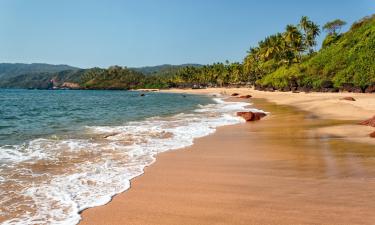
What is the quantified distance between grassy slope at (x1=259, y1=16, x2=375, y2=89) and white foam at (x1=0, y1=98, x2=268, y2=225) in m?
44.1

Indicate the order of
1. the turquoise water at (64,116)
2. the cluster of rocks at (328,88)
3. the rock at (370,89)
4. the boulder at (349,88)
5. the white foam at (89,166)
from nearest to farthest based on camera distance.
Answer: the white foam at (89,166)
the turquoise water at (64,116)
the rock at (370,89)
the cluster of rocks at (328,88)
the boulder at (349,88)

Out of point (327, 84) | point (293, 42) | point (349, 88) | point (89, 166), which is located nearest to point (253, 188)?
point (89, 166)

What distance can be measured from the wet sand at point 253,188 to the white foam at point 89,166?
0.43 meters

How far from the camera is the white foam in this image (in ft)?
23.0

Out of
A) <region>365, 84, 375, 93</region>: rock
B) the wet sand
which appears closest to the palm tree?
<region>365, 84, 375, 93</region>: rock

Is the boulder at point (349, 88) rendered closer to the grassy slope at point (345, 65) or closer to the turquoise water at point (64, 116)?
the grassy slope at point (345, 65)

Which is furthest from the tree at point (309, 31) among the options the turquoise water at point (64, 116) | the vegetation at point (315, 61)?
the turquoise water at point (64, 116)

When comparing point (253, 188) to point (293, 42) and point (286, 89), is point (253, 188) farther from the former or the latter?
point (293, 42)

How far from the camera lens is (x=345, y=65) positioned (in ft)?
201

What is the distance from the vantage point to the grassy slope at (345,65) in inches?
2154

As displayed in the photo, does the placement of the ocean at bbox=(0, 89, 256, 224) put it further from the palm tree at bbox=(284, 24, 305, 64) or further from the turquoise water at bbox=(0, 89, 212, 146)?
the palm tree at bbox=(284, 24, 305, 64)

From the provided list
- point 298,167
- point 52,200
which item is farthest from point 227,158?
point 52,200

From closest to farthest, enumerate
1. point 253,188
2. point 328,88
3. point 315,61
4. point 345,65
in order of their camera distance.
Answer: point 253,188, point 328,88, point 345,65, point 315,61

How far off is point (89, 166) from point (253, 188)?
519 cm
